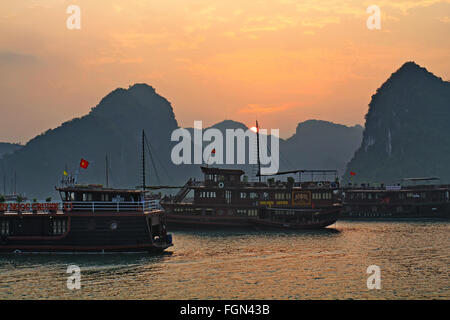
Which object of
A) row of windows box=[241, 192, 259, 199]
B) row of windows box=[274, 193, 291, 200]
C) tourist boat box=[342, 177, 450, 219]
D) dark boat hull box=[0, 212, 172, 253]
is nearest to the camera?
dark boat hull box=[0, 212, 172, 253]

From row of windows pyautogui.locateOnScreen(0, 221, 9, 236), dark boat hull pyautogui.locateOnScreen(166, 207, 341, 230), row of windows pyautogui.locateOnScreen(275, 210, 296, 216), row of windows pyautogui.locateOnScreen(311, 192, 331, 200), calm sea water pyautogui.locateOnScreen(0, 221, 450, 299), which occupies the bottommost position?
calm sea water pyautogui.locateOnScreen(0, 221, 450, 299)

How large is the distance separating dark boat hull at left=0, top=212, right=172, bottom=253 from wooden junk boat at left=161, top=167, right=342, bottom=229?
24039 mm

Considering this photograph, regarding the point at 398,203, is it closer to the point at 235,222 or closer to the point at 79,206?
the point at 235,222

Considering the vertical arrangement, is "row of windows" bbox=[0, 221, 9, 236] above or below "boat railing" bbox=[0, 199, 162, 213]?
below

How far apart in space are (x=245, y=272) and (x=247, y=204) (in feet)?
96.4

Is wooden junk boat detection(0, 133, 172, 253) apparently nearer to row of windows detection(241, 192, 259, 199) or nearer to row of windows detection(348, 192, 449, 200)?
row of windows detection(241, 192, 259, 199)

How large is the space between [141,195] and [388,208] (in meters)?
54.1

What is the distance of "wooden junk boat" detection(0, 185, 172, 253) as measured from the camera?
34062mm

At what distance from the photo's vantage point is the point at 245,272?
30531mm

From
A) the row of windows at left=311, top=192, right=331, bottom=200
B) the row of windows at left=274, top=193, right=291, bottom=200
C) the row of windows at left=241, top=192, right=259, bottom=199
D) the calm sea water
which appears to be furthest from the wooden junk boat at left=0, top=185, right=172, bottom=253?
the row of windows at left=311, top=192, right=331, bottom=200

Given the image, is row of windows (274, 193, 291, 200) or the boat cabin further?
row of windows (274, 193, 291, 200)

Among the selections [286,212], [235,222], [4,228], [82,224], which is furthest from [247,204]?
[4,228]
